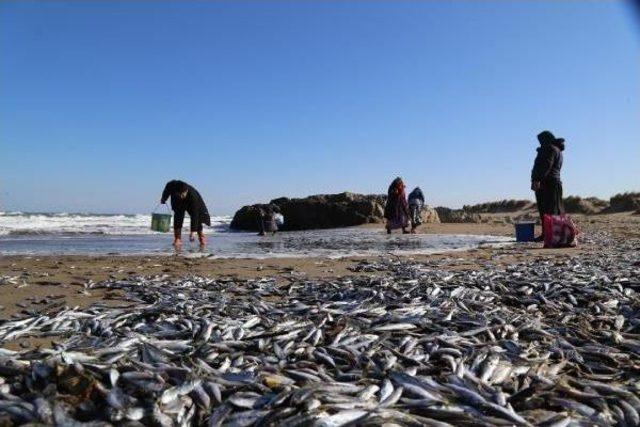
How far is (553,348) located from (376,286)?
9.69ft

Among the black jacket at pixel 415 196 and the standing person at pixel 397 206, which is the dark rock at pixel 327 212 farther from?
the standing person at pixel 397 206

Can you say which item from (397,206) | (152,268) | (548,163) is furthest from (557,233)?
(152,268)

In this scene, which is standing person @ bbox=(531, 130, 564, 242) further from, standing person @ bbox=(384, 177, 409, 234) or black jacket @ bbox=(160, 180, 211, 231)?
black jacket @ bbox=(160, 180, 211, 231)

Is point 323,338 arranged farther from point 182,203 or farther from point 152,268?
point 182,203

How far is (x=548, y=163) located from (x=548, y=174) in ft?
1.03

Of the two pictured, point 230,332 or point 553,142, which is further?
point 553,142

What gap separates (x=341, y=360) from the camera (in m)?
3.88

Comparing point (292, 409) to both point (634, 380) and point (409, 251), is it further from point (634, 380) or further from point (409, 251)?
point (409, 251)

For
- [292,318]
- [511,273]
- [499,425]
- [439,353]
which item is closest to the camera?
[499,425]

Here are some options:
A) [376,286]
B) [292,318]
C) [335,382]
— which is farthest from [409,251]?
[335,382]

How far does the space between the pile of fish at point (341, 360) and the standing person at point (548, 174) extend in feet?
22.2

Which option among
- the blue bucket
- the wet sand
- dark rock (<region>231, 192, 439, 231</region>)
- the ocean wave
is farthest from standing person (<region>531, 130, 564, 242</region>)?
the ocean wave

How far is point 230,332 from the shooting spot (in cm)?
450

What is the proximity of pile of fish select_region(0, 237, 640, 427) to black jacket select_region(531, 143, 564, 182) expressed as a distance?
6.76 m
